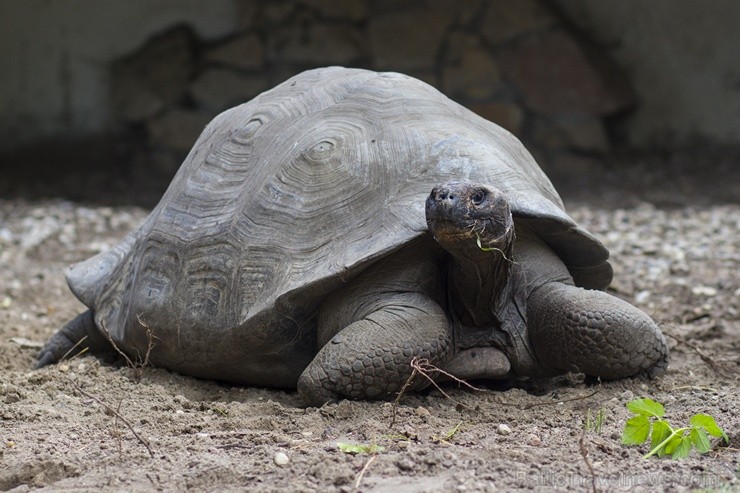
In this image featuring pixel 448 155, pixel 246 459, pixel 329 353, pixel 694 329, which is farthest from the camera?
pixel 694 329

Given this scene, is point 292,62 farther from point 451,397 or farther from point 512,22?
point 451,397

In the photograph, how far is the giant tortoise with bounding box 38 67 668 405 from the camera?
10.2ft

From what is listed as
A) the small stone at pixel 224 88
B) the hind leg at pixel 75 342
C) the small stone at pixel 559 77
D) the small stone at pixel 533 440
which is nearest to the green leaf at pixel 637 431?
the small stone at pixel 533 440

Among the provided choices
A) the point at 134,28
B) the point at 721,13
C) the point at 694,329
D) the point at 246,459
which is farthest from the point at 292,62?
the point at 246,459

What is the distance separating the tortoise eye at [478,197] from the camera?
295cm

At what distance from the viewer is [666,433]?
2602mm

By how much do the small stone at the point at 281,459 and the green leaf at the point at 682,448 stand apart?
99 cm

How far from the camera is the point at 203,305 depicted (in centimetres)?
353

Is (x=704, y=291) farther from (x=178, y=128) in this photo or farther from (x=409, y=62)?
(x=178, y=128)

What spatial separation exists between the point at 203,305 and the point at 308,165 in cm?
63

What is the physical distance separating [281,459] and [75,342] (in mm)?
2092

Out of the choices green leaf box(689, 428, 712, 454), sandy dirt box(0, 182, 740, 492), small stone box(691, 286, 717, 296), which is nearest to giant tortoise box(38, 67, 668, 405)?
sandy dirt box(0, 182, 740, 492)

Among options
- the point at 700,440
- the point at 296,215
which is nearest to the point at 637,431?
the point at 700,440

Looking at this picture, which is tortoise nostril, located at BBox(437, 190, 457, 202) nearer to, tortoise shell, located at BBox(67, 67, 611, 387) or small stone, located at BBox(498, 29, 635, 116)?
tortoise shell, located at BBox(67, 67, 611, 387)
